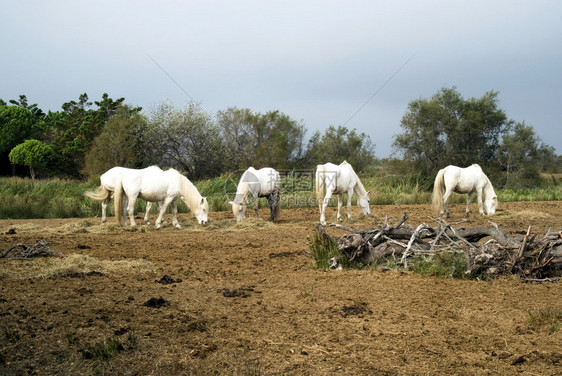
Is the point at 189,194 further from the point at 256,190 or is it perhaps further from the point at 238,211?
the point at 256,190

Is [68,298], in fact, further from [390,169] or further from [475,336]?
[390,169]

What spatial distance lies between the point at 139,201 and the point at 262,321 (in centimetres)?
1370

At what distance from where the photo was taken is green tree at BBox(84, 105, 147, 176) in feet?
93.2

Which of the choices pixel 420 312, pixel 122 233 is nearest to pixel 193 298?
pixel 420 312

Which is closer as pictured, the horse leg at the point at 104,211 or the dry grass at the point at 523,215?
the horse leg at the point at 104,211

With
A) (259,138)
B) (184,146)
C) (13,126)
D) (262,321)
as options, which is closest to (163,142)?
(184,146)

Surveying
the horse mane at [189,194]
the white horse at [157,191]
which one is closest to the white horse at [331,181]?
the white horse at [157,191]

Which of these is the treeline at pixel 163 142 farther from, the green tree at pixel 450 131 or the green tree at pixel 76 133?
the green tree at pixel 450 131

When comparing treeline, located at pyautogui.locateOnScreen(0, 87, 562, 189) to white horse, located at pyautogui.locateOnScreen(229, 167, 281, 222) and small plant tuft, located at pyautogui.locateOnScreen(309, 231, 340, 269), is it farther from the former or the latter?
small plant tuft, located at pyautogui.locateOnScreen(309, 231, 340, 269)

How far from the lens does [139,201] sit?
17.8 m

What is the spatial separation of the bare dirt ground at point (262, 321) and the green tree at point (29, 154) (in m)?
24.4

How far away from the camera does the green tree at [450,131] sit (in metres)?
30.4

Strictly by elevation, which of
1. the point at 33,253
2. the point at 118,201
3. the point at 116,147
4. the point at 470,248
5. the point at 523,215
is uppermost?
the point at 116,147

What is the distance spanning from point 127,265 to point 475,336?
5305mm
